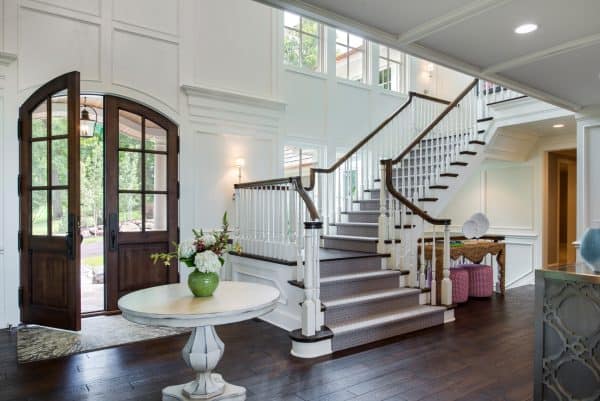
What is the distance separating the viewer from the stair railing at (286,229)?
356cm

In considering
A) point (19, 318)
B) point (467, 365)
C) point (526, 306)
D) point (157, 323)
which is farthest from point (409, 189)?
point (19, 318)

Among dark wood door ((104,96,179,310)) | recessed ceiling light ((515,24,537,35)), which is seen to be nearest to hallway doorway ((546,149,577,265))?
recessed ceiling light ((515,24,537,35))

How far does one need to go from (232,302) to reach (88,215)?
7.68 metres

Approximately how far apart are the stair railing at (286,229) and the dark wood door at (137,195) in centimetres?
94

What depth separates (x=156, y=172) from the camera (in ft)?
16.8

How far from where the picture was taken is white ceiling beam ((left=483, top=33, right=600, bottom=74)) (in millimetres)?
3035

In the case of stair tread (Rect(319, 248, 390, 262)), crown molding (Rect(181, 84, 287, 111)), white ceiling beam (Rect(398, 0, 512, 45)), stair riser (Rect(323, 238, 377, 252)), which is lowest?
stair tread (Rect(319, 248, 390, 262))

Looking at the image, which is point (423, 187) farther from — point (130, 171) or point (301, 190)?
point (130, 171)

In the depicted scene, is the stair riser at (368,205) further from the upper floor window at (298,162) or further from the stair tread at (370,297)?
the upper floor window at (298,162)

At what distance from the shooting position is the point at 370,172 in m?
6.53

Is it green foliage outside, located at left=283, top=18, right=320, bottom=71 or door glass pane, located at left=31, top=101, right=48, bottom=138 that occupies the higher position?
green foliage outside, located at left=283, top=18, right=320, bottom=71

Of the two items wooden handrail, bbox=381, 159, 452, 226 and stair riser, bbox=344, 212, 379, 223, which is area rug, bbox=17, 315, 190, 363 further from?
stair riser, bbox=344, 212, 379, 223

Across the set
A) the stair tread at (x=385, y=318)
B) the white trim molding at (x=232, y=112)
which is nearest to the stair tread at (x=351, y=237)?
the stair tread at (x=385, y=318)

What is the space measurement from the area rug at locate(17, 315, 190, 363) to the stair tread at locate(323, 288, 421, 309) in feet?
5.12
